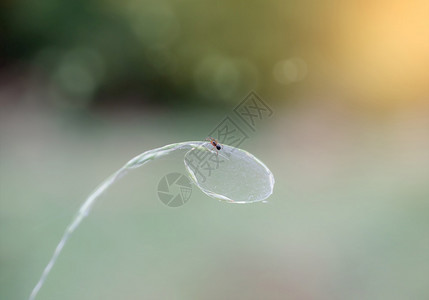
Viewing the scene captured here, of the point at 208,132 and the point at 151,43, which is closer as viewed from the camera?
the point at 208,132

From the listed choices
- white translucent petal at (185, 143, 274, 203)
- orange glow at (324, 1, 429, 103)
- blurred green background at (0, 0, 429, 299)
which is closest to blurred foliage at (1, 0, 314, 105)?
blurred green background at (0, 0, 429, 299)

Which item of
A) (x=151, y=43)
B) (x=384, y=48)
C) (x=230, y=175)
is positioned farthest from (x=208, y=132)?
(x=230, y=175)

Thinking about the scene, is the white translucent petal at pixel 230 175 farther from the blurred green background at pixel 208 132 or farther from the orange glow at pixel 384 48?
the orange glow at pixel 384 48

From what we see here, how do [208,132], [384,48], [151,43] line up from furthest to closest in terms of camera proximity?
[151,43]
[384,48]
[208,132]

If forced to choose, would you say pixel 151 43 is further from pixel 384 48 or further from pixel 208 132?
A: pixel 384 48

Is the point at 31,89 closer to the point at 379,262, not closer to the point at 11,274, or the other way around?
the point at 11,274

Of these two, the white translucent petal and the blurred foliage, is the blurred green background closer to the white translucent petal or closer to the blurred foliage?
the blurred foliage

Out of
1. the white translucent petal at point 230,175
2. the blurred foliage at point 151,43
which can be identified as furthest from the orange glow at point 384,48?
the white translucent petal at point 230,175
